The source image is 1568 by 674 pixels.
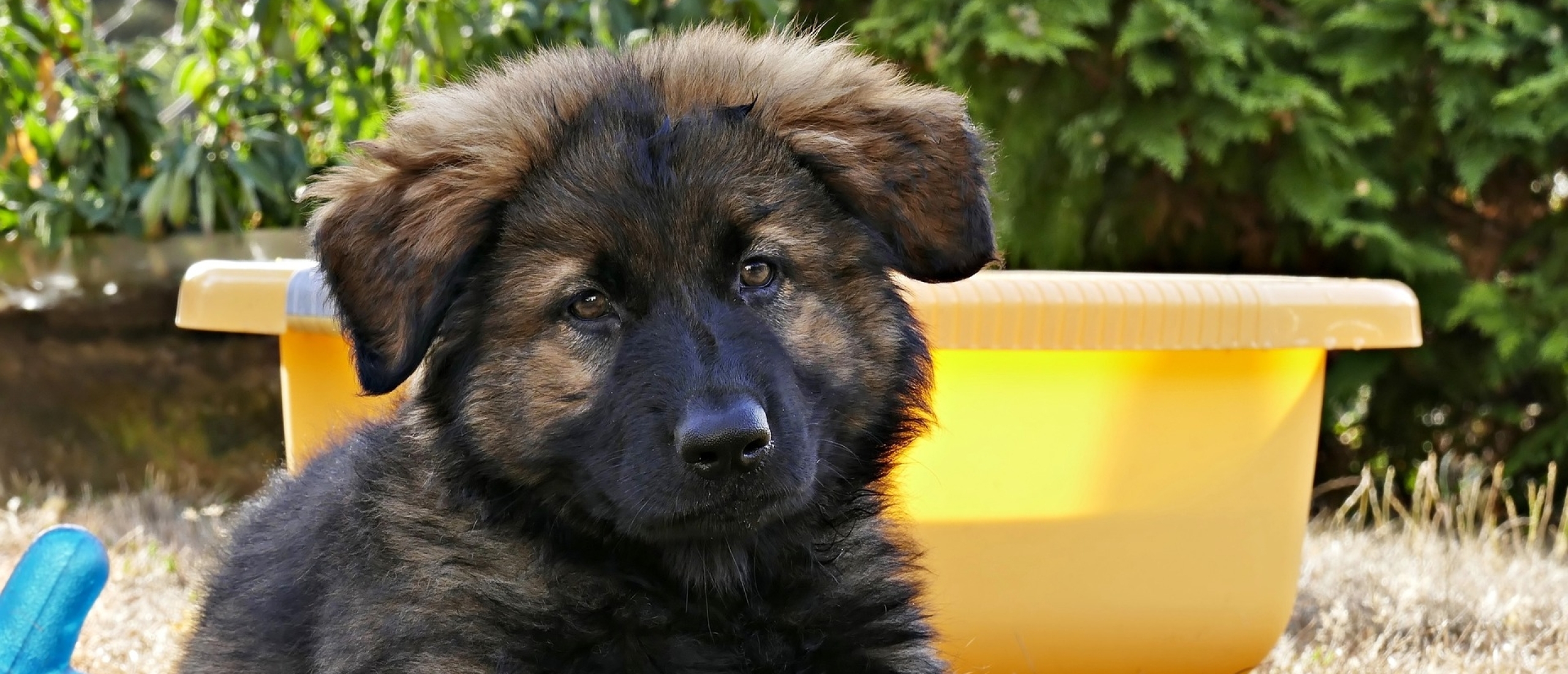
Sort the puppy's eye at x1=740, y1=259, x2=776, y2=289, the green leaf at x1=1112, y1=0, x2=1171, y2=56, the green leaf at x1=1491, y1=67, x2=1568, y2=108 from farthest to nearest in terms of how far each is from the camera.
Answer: the green leaf at x1=1112, y1=0, x2=1171, y2=56 → the green leaf at x1=1491, y1=67, x2=1568, y2=108 → the puppy's eye at x1=740, y1=259, x2=776, y2=289

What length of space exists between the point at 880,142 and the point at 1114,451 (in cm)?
109

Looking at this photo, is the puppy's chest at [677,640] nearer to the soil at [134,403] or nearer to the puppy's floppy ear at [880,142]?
the puppy's floppy ear at [880,142]

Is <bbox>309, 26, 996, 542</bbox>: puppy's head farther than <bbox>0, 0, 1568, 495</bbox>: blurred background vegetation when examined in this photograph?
No

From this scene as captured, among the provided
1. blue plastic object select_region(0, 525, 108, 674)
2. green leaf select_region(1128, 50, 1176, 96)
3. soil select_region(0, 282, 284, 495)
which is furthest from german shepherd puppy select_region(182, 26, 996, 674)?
soil select_region(0, 282, 284, 495)

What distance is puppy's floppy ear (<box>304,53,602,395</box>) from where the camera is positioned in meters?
2.12

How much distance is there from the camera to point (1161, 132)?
16.2 feet

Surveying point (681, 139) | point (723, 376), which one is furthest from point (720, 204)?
point (723, 376)

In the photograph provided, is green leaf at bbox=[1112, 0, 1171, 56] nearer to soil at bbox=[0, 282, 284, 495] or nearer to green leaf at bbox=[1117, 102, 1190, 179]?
green leaf at bbox=[1117, 102, 1190, 179]

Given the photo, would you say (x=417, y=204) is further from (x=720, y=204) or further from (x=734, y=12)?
(x=734, y=12)

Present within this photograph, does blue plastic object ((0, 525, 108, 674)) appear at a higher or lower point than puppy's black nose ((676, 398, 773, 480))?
lower

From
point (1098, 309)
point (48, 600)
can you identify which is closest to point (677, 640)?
point (48, 600)

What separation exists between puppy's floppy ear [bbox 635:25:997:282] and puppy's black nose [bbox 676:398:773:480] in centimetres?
44

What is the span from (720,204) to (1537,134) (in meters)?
3.70

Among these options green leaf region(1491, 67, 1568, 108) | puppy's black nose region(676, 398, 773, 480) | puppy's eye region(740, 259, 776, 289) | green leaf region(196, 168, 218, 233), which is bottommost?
green leaf region(196, 168, 218, 233)
